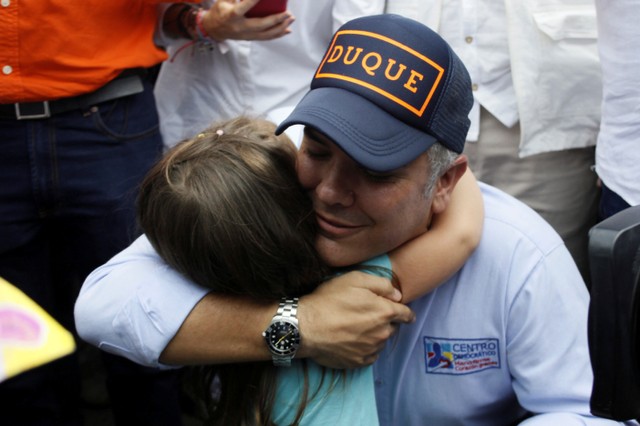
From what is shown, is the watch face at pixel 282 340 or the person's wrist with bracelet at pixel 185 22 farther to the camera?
the person's wrist with bracelet at pixel 185 22

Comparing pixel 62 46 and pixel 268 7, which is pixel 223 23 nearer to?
pixel 268 7

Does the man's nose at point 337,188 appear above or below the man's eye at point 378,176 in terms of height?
below

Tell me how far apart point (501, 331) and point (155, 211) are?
801 millimetres

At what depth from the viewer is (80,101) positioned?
245cm

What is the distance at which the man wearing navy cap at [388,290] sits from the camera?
1.67m

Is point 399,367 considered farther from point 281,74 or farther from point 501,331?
point 281,74

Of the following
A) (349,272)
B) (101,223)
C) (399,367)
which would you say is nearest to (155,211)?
(349,272)

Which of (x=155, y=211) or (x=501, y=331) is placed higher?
(x=155, y=211)

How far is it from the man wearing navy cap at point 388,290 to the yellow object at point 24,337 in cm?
60

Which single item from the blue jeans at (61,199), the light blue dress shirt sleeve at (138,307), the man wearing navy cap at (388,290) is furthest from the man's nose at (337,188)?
the blue jeans at (61,199)

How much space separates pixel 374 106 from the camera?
167cm

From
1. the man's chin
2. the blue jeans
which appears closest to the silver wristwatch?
the man's chin

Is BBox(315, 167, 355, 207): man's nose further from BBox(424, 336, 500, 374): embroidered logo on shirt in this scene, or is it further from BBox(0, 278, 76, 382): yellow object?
BBox(0, 278, 76, 382): yellow object

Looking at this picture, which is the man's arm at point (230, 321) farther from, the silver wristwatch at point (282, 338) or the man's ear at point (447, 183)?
the man's ear at point (447, 183)
